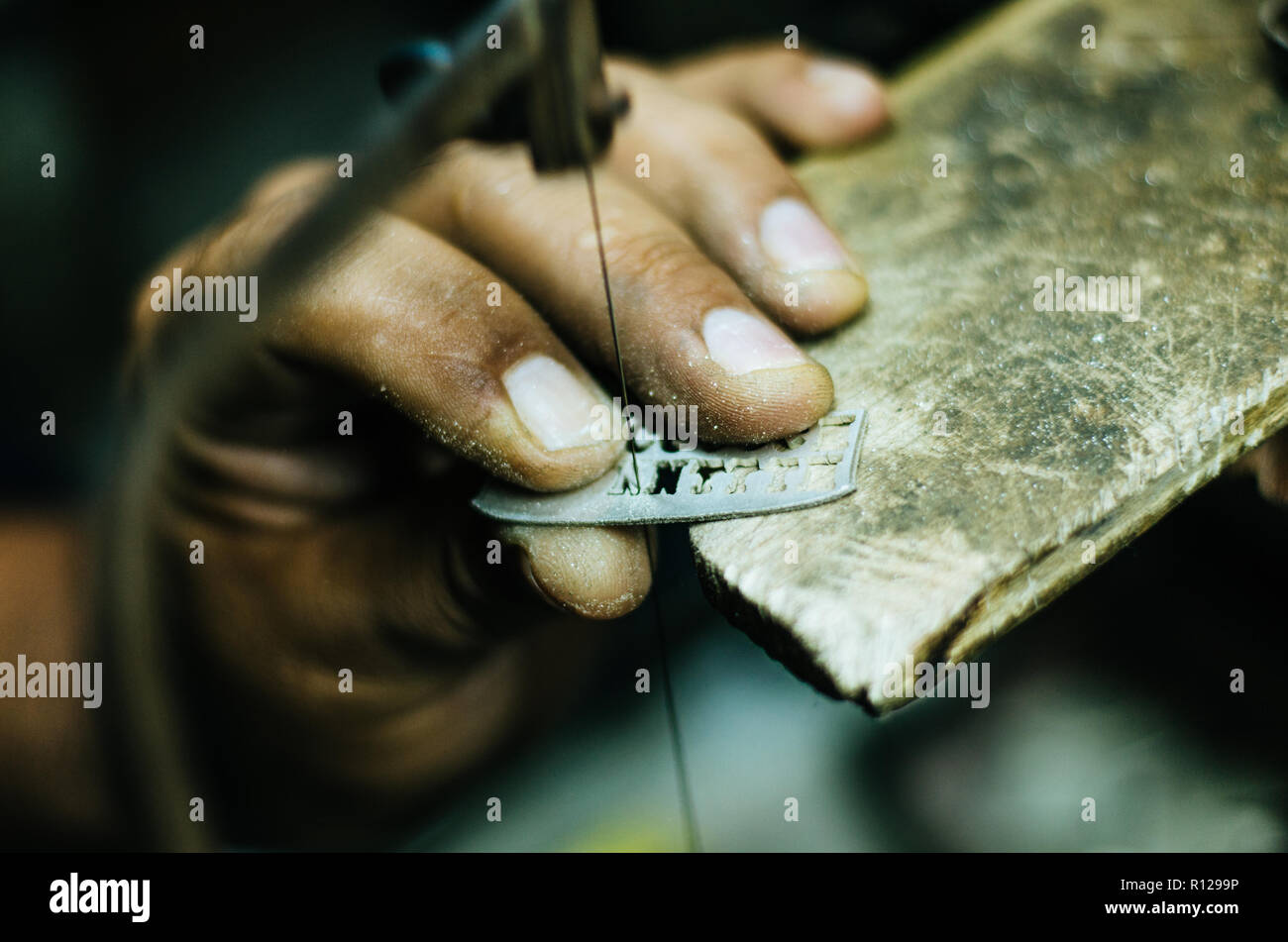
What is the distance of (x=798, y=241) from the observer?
101 centimetres

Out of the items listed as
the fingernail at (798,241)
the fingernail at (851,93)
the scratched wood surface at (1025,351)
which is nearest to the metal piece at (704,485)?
the scratched wood surface at (1025,351)

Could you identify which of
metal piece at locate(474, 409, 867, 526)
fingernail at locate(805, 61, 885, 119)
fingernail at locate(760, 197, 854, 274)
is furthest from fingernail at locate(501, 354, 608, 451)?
fingernail at locate(805, 61, 885, 119)

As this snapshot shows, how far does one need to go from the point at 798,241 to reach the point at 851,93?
0.46 m

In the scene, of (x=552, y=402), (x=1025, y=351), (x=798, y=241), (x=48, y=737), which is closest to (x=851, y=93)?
(x=798, y=241)

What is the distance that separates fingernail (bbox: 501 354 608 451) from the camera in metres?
0.83

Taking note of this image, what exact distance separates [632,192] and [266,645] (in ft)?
2.50

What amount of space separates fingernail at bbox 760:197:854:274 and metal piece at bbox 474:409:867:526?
0.21 m

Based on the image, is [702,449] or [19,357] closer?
[702,449]

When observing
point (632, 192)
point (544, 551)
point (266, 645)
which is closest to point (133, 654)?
point (544, 551)

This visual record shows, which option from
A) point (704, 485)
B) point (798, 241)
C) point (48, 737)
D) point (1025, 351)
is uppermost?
point (798, 241)

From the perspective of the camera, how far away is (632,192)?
3.49ft

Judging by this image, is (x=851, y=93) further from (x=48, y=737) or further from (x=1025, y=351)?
(x=48, y=737)

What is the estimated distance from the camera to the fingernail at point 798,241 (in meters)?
0.98

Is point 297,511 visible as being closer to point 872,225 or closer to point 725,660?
point 872,225
